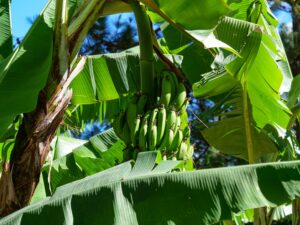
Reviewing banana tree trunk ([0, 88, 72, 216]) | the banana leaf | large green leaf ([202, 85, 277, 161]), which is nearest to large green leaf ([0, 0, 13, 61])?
the banana leaf

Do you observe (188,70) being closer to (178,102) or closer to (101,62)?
(101,62)

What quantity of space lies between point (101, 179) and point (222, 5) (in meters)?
0.74

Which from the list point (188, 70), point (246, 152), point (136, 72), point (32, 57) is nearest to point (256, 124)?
point (246, 152)

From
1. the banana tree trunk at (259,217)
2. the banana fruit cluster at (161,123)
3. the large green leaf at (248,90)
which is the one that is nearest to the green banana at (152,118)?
the banana fruit cluster at (161,123)

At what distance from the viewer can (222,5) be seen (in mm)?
A: 2111

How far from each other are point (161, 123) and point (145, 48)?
370 mm

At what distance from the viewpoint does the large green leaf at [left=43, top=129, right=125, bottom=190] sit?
8.98 ft

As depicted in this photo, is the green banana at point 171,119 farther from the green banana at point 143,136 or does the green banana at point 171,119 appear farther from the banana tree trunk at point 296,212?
the banana tree trunk at point 296,212

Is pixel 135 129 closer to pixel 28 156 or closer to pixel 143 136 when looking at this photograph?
pixel 143 136

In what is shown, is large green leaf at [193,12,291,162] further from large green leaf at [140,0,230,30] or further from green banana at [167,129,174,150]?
green banana at [167,129,174,150]

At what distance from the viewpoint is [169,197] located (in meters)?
1.75

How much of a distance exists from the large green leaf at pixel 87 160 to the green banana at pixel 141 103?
65cm

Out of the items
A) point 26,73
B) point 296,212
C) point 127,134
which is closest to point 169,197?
point 127,134

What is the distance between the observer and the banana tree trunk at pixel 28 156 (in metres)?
1.94
